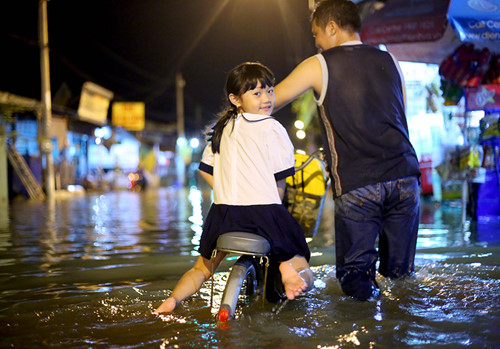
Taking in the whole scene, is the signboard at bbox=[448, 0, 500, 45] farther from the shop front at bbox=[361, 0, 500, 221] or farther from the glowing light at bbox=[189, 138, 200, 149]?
the glowing light at bbox=[189, 138, 200, 149]

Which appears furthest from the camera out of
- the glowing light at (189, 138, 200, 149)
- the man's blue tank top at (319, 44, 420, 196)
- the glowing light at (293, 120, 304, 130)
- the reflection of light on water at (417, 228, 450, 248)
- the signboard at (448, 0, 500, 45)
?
the glowing light at (189, 138, 200, 149)

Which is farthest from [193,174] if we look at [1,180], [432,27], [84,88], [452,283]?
[452,283]

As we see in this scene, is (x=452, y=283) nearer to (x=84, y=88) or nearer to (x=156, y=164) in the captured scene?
(x=84, y=88)

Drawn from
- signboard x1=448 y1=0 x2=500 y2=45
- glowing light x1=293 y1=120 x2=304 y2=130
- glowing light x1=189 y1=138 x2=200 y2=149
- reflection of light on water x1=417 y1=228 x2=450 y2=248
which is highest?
glowing light x1=189 y1=138 x2=200 y2=149

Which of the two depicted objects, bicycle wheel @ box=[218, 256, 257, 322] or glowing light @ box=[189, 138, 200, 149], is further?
glowing light @ box=[189, 138, 200, 149]

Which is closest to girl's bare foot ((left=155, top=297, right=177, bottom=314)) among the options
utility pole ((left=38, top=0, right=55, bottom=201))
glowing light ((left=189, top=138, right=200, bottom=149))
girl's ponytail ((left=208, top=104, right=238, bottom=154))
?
girl's ponytail ((left=208, top=104, right=238, bottom=154))

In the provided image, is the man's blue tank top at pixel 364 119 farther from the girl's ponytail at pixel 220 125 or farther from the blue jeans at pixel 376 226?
the girl's ponytail at pixel 220 125

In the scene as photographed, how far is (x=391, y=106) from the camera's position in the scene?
11.9 feet

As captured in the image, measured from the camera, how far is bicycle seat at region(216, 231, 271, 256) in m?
3.00

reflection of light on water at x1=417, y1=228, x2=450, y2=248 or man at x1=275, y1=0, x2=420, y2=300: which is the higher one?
man at x1=275, y1=0, x2=420, y2=300

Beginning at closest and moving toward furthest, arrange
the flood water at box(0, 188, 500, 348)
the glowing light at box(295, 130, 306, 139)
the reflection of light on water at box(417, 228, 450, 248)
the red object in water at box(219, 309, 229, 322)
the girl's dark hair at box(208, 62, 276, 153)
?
1. the flood water at box(0, 188, 500, 348)
2. the red object in water at box(219, 309, 229, 322)
3. the girl's dark hair at box(208, 62, 276, 153)
4. the glowing light at box(295, 130, 306, 139)
5. the reflection of light on water at box(417, 228, 450, 248)

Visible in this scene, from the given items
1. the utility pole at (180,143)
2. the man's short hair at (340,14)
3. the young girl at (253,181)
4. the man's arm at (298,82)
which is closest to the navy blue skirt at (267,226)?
the young girl at (253,181)

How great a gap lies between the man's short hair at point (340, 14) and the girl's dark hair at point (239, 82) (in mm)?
629

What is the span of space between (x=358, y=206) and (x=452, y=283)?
1.07 metres
